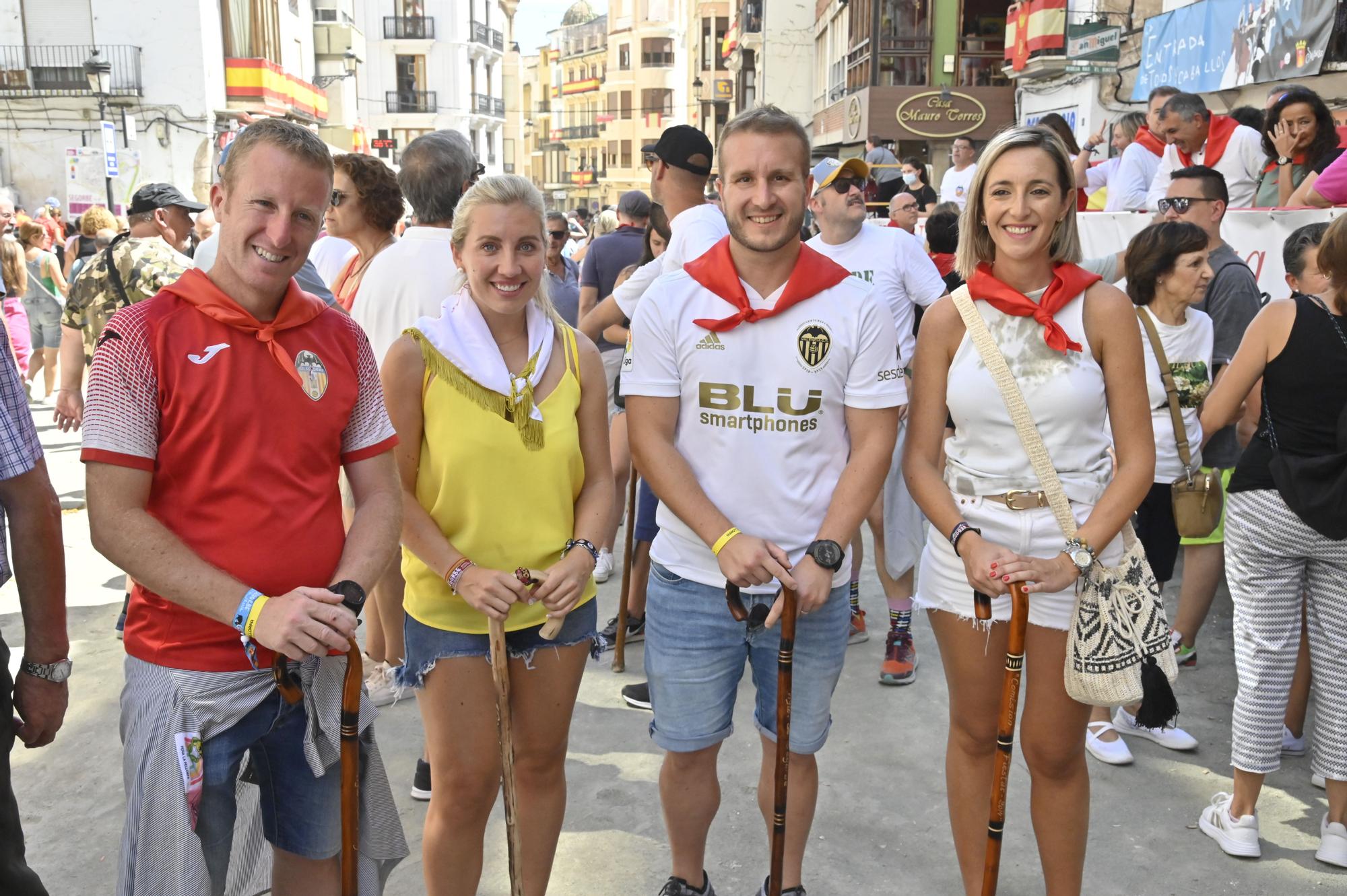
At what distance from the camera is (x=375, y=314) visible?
164 inches

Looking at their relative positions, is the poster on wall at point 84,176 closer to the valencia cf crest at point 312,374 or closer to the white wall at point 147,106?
the white wall at point 147,106

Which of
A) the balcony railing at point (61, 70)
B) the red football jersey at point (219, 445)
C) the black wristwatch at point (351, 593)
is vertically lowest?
the black wristwatch at point (351, 593)

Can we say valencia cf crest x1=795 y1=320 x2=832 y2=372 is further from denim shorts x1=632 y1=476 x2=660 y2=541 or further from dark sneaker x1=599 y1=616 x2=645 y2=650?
dark sneaker x1=599 y1=616 x2=645 y2=650

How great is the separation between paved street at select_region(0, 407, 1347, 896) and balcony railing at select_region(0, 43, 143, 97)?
101 feet

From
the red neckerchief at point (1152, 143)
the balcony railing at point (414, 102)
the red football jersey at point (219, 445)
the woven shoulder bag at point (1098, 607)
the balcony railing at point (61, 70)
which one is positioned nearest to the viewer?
the red football jersey at point (219, 445)

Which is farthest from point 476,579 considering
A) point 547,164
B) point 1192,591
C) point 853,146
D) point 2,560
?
point 547,164

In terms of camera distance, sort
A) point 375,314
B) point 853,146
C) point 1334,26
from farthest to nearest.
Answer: point 853,146, point 1334,26, point 375,314

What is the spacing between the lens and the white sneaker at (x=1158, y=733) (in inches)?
172

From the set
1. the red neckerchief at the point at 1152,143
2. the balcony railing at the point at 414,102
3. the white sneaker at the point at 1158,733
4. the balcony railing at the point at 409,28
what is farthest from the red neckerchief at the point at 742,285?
the balcony railing at the point at 409,28

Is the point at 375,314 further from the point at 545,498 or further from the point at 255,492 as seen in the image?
the point at 255,492

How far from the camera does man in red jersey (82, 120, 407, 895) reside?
220 centimetres

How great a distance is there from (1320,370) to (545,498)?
2.40 m

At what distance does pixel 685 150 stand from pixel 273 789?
3.12 m

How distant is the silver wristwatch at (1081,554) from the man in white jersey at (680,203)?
2.10 metres
